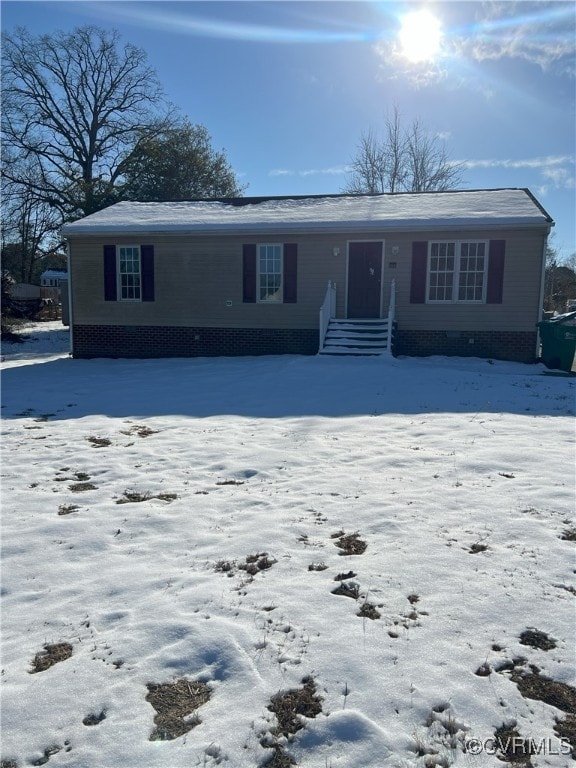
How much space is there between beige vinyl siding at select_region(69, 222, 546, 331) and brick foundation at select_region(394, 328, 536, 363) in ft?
0.54

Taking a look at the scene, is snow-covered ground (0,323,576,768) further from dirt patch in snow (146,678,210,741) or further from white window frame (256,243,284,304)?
white window frame (256,243,284,304)

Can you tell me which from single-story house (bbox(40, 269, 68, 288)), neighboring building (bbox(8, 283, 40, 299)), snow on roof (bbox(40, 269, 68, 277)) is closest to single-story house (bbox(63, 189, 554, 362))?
neighboring building (bbox(8, 283, 40, 299))

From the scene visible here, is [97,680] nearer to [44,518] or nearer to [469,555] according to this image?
[44,518]

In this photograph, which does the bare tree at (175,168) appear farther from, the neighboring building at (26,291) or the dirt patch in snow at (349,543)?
the dirt patch in snow at (349,543)

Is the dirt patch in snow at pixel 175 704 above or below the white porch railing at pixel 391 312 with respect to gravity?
below

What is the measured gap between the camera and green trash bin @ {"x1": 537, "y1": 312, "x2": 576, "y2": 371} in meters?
11.7

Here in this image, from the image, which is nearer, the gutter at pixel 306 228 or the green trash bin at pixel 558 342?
→ the green trash bin at pixel 558 342

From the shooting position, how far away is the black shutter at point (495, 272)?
1248 centimetres

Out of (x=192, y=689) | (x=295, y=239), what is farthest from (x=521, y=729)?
(x=295, y=239)

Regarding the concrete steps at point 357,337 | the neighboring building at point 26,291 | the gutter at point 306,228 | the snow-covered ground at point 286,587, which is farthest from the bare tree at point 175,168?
the snow-covered ground at point 286,587

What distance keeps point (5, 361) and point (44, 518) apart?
11.5m

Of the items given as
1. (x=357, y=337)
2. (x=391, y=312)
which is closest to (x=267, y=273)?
(x=357, y=337)

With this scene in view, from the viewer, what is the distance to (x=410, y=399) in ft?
28.3

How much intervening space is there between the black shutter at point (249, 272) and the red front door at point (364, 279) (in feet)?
7.91
